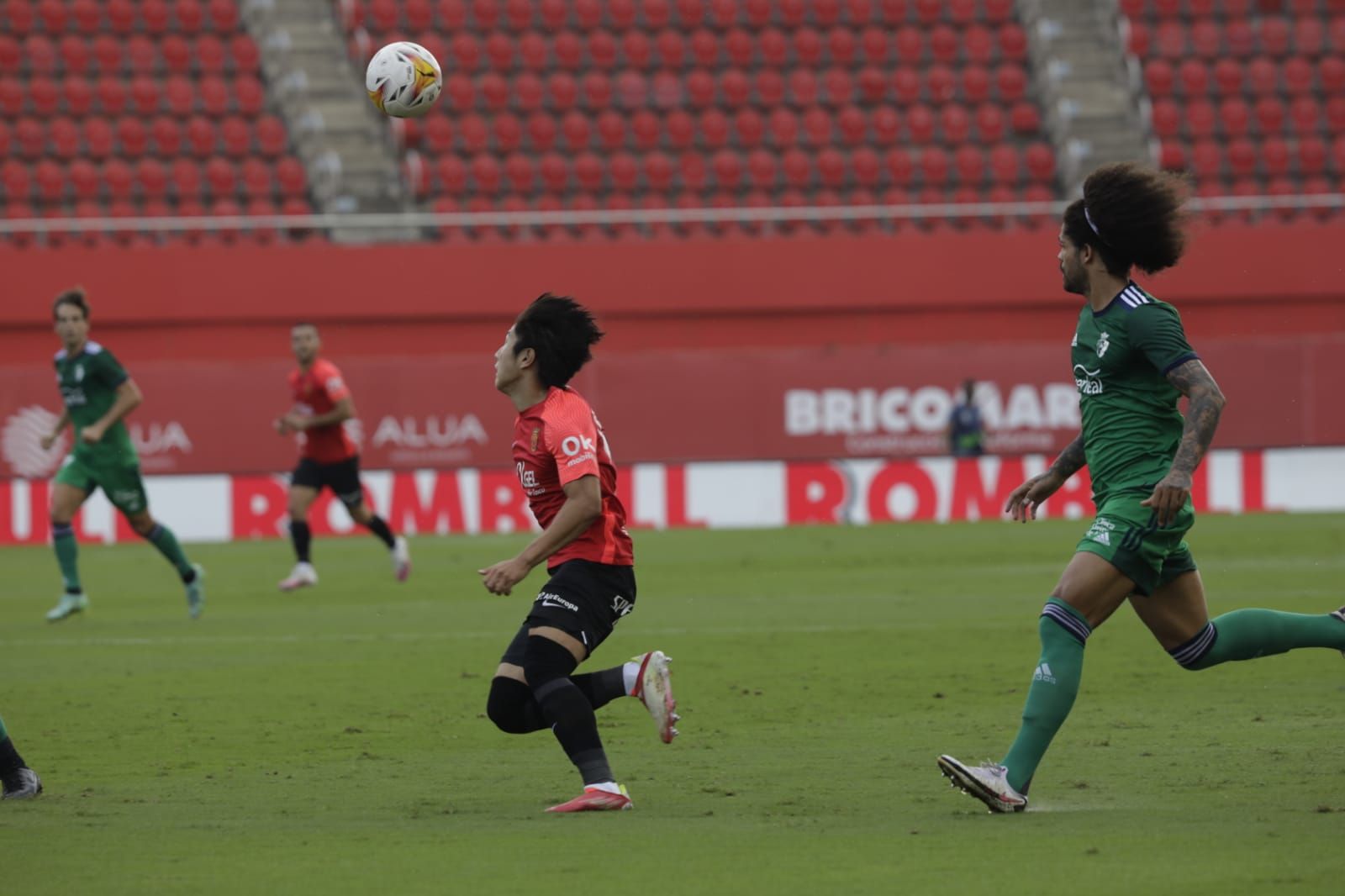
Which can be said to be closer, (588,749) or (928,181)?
(588,749)

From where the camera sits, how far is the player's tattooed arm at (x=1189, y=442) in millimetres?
6293

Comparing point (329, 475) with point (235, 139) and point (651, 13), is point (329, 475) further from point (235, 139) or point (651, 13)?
point (651, 13)

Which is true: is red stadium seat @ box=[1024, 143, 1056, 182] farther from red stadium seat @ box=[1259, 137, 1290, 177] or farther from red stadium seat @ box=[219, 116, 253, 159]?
red stadium seat @ box=[219, 116, 253, 159]

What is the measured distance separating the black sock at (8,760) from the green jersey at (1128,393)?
411cm

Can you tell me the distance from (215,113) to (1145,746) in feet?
80.8

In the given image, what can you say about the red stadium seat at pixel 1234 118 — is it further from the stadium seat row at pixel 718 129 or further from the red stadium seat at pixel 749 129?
the red stadium seat at pixel 749 129

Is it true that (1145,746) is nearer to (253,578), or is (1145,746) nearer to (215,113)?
(253,578)

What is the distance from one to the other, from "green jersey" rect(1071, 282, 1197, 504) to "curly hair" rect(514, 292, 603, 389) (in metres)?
1.77

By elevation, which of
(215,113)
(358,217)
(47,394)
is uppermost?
(215,113)

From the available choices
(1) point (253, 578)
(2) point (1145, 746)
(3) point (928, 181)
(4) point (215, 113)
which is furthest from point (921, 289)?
(2) point (1145, 746)

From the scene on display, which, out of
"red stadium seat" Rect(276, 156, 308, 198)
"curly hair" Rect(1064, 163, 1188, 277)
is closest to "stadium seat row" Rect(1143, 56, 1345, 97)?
"red stadium seat" Rect(276, 156, 308, 198)

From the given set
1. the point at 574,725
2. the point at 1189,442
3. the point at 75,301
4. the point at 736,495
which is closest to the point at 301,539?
the point at 75,301

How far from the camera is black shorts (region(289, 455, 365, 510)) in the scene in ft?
57.6

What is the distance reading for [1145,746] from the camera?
26.9ft
